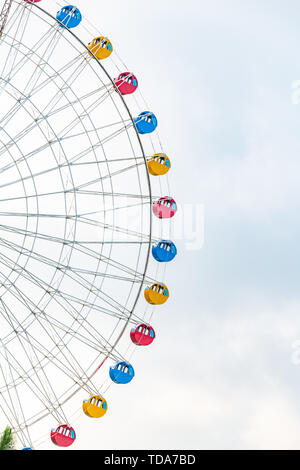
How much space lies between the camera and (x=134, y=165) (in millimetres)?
25359

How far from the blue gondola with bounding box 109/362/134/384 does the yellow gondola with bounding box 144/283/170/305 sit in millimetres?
2547

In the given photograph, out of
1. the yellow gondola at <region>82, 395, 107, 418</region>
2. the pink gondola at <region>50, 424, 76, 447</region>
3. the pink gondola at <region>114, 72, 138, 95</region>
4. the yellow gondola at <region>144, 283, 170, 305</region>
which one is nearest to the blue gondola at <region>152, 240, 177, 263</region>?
the yellow gondola at <region>144, 283, 170, 305</region>

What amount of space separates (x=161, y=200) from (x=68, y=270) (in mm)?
4323

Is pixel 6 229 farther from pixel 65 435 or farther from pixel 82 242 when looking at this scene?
pixel 65 435

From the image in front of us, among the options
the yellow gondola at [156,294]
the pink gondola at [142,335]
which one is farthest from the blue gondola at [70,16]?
the pink gondola at [142,335]

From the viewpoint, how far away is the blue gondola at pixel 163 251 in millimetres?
25359

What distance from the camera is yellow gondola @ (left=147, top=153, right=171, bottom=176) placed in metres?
25.6


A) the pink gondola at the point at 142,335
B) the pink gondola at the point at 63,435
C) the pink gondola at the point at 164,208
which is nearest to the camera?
the pink gondola at the point at 63,435

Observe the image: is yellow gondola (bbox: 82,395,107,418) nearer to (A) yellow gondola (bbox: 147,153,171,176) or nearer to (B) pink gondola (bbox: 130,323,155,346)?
(B) pink gondola (bbox: 130,323,155,346)

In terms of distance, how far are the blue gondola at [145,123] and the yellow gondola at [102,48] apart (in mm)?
2648

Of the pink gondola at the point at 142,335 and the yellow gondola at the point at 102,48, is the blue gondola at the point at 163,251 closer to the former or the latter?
the pink gondola at the point at 142,335
